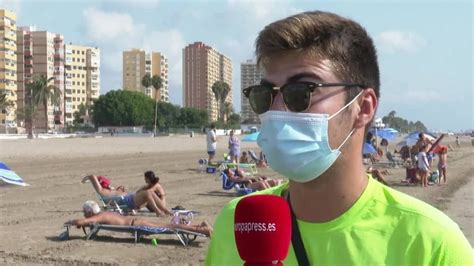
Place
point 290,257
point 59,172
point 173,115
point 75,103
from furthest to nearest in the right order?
point 75,103 < point 173,115 < point 59,172 < point 290,257

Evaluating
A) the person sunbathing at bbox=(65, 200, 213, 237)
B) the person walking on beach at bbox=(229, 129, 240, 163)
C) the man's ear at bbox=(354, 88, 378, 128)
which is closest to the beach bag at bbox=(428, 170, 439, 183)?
the person walking on beach at bbox=(229, 129, 240, 163)

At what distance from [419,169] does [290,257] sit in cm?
1861

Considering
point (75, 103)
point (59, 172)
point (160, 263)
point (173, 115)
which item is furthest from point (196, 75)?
point (160, 263)

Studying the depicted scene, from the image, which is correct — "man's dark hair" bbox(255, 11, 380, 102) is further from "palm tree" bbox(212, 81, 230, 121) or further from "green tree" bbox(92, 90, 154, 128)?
"palm tree" bbox(212, 81, 230, 121)

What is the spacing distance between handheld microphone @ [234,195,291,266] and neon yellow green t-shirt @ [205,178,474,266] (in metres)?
0.26

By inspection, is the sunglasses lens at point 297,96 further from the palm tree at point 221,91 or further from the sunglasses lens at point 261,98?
the palm tree at point 221,91

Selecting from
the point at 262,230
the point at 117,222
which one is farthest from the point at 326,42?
the point at 117,222

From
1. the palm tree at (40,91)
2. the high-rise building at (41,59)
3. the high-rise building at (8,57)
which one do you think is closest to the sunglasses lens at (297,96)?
the palm tree at (40,91)

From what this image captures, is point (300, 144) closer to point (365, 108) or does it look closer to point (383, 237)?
point (365, 108)

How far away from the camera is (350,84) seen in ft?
6.86

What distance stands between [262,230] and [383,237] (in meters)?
0.47

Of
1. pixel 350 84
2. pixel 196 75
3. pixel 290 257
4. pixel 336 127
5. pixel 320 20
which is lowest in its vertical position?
pixel 290 257

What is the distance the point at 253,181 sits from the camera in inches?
626

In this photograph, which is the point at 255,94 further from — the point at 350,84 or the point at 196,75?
the point at 196,75
